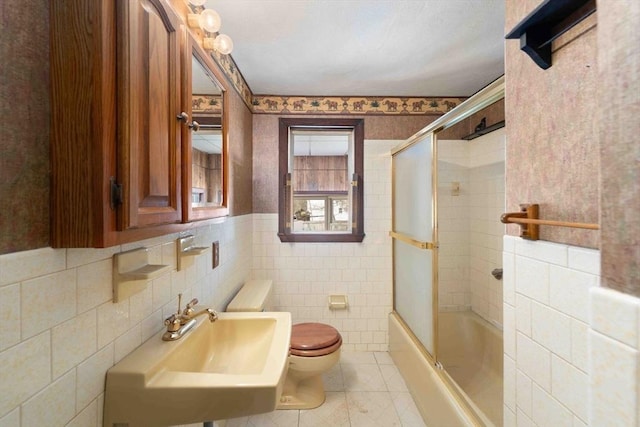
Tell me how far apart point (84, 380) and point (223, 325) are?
0.58m

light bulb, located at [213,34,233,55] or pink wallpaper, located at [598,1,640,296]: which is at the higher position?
light bulb, located at [213,34,233,55]

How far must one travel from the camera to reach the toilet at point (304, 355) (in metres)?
1.61

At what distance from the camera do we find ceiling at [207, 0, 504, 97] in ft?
4.33

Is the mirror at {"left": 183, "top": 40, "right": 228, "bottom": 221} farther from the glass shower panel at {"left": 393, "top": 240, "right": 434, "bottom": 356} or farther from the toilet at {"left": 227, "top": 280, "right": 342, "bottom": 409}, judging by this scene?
the glass shower panel at {"left": 393, "top": 240, "right": 434, "bottom": 356}

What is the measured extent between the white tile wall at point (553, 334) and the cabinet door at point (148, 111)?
0.84 m

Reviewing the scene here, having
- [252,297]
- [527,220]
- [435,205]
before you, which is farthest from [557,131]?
[252,297]

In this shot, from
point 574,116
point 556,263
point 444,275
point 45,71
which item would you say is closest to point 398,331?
point 444,275

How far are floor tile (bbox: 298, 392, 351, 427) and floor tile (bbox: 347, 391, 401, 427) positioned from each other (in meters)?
0.04

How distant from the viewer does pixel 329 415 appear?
161cm

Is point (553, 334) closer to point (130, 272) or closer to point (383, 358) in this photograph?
point (130, 272)

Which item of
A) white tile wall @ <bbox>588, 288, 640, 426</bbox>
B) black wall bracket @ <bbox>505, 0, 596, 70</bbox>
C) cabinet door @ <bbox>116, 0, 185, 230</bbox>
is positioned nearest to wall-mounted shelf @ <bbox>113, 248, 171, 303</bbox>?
cabinet door @ <bbox>116, 0, 185, 230</bbox>

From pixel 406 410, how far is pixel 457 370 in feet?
1.67

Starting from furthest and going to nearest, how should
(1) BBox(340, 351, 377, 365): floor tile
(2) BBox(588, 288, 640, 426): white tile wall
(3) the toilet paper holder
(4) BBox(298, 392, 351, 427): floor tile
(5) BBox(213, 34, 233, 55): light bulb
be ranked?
1. (3) the toilet paper holder
2. (1) BBox(340, 351, 377, 365): floor tile
3. (4) BBox(298, 392, 351, 427): floor tile
4. (5) BBox(213, 34, 233, 55): light bulb
5. (2) BBox(588, 288, 640, 426): white tile wall

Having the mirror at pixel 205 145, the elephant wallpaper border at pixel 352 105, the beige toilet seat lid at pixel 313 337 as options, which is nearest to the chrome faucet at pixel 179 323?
the mirror at pixel 205 145
